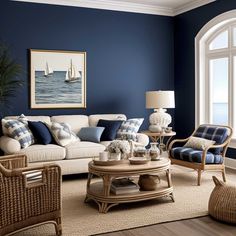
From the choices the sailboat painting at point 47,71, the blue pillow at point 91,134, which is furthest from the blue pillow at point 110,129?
the sailboat painting at point 47,71

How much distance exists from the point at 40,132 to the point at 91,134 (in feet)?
2.75

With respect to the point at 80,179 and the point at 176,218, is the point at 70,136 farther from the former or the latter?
the point at 176,218

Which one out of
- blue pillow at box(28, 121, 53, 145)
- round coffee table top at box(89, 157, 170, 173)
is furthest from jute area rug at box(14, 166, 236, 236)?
blue pillow at box(28, 121, 53, 145)

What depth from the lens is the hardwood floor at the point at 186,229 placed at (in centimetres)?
313

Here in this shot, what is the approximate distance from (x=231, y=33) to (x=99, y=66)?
2.40 metres

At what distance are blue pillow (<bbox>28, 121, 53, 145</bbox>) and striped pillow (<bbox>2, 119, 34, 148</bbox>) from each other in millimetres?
78

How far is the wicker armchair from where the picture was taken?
110 inches

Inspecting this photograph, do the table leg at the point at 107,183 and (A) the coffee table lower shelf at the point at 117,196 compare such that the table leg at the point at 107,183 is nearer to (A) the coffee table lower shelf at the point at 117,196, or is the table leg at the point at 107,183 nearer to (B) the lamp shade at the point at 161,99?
(A) the coffee table lower shelf at the point at 117,196

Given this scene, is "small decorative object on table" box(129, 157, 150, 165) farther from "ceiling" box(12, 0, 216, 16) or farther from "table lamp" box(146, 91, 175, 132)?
"ceiling" box(12, 0, 216, 16)

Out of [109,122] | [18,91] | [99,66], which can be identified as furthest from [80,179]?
[99,66]

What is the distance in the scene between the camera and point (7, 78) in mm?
5332

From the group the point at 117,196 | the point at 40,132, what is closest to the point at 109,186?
the point at 117,196

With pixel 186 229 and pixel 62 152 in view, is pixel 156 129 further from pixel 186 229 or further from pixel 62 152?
pixel 186 229

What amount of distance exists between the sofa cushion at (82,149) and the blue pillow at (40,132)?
13.2 inches
